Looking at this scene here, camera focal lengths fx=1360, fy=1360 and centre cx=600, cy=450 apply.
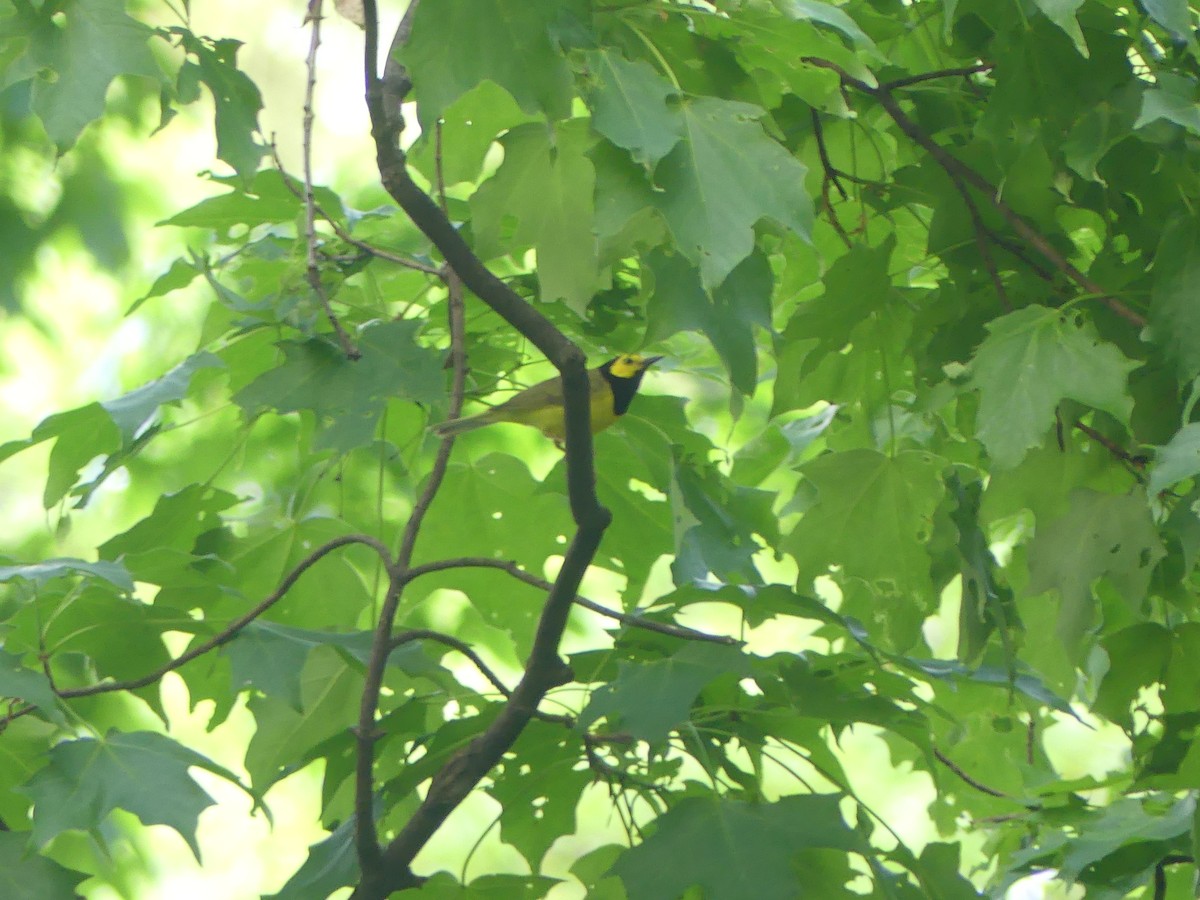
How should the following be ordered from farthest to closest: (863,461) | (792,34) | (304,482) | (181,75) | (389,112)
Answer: (304,482), (863,461), (181,75), (792,34), (389,112)

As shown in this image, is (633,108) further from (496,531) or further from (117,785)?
(496,531)

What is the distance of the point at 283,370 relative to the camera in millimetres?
2104

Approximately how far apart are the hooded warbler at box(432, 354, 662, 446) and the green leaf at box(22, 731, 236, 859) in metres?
1.26

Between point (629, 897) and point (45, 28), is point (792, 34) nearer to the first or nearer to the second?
point (45, 28)

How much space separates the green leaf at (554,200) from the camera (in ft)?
6.43

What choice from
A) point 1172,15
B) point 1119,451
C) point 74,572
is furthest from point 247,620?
point 1172,15

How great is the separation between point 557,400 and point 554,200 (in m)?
1.50

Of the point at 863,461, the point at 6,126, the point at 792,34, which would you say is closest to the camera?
the point at 792,34

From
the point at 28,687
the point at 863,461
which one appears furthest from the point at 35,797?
the point at 863,461

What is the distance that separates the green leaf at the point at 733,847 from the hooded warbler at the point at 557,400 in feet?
4.18

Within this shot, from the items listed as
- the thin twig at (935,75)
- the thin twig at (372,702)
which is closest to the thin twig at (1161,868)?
the thin twig at (372,702)

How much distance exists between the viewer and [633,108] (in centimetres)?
156

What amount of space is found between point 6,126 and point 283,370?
3.57 meters

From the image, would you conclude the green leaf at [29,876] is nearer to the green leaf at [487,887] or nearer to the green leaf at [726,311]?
the green leaf at [487,887]
